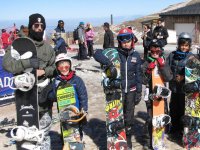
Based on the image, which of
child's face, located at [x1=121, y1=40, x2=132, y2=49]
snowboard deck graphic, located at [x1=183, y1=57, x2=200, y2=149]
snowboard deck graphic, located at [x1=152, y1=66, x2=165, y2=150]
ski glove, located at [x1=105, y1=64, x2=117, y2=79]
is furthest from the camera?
snowboard deck graphic, located at [x1=183, y1=57, x2=200, y2=149]

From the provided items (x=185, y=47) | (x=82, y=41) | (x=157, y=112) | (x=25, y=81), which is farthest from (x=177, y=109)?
(x=82, y=41)

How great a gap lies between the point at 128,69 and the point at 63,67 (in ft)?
3.81

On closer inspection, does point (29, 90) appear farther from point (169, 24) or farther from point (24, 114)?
point (169, 24)

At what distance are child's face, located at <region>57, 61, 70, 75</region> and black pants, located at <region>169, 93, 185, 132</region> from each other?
248cm

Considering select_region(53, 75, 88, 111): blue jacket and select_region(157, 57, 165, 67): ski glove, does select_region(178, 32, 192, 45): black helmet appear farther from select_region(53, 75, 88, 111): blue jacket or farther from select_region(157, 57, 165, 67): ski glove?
select_region(53, 75, 88, 111): blue jacket

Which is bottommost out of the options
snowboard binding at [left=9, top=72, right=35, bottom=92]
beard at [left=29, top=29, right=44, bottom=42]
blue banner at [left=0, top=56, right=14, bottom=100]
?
blue banner at [left=0, top=56, right=14, bottom=100]

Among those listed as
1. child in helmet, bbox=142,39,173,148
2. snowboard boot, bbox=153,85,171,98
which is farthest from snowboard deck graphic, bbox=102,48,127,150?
snowboard boot, bbox=153,85,171,98

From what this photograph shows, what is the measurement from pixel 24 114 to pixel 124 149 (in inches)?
72.3

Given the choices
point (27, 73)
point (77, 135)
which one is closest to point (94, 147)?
point (77, 135)

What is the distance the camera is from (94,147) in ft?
21.4

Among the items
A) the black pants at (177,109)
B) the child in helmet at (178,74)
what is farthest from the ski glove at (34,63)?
the black pants at (177,109)

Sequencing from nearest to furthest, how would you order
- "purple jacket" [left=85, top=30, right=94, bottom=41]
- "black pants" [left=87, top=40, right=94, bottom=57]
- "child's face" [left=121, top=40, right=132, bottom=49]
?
"child's face" [left=121, top=40, right=132, bottom=49]
"purple jacket" [left=85, top=30, right=94, bottom=41]
"black pants" [left=87, top=40, right=94, bottom=57]

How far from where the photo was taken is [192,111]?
6145 millimetres

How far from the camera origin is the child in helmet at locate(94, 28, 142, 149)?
18.6 ft
